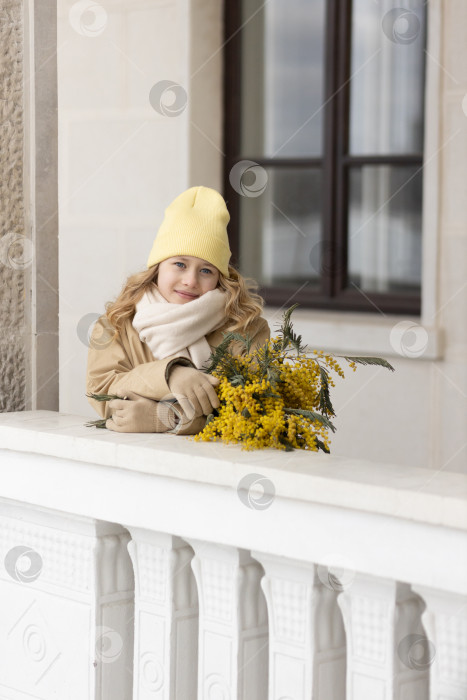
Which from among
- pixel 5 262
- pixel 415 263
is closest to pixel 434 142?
pixel 415 263

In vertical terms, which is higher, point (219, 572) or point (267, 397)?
point (267, 397)

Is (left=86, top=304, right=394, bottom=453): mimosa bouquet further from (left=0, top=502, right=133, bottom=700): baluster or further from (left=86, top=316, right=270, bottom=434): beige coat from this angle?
(left=0, top=502, right=133, bottom=700): baluster

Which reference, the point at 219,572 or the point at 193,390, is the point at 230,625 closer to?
the point at 219,572

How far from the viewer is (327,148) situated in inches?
130

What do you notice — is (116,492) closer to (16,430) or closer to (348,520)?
(16,430)

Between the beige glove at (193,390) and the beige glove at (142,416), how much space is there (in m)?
0.02

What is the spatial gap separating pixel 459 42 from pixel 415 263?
2.48 feet

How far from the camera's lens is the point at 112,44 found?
3369 millimetres

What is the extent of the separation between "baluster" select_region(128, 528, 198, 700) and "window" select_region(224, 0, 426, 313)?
215cm

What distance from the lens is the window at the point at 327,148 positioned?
3215 mm

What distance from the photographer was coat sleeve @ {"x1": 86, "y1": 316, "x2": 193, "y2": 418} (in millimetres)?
1185

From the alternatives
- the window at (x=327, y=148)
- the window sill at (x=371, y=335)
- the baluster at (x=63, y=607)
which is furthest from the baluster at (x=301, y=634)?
the window at (x=327, y=148)

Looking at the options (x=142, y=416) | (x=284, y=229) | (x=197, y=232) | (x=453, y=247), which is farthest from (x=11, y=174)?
(x=284, y=229)

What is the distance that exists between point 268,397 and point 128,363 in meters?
0.24
